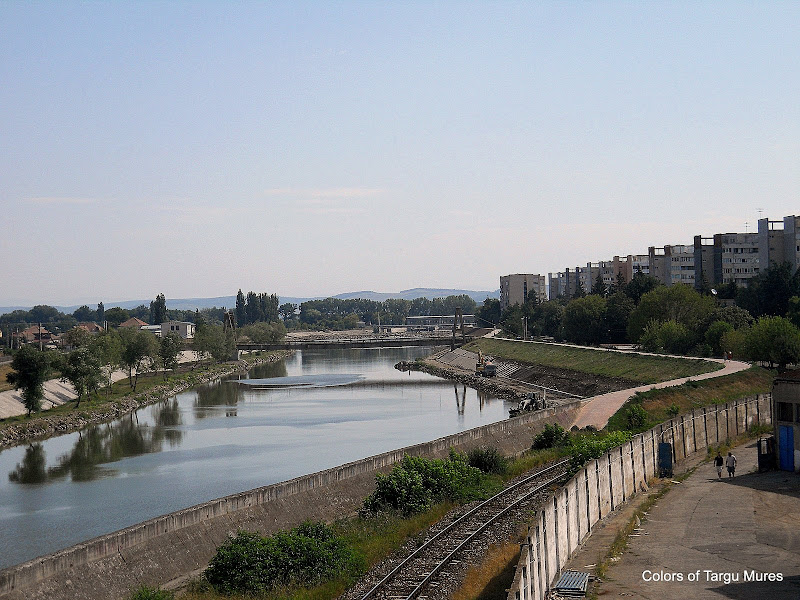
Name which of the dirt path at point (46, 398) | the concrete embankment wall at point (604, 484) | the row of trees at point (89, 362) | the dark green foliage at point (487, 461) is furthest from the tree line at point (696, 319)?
the dirt path at point (46, 398)

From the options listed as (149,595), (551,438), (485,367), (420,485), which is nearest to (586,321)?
(485,367)

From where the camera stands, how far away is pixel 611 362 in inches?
2864

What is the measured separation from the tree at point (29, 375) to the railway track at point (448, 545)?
129 ft

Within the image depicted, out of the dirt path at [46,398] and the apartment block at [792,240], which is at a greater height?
the apartment block at [792,240]

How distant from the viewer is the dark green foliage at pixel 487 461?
32719 millimetres

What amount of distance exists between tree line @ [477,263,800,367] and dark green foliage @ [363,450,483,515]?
117 feet

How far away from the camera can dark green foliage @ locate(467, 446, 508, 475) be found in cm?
3272

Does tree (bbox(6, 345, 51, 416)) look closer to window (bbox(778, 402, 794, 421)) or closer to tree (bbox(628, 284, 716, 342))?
window (bbox(778, 402, 794, 421))

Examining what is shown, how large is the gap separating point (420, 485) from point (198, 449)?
23.1 meters

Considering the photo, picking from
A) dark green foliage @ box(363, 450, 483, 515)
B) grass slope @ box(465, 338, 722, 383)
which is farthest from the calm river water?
grass slope @ box(465, 338, 722, 383)

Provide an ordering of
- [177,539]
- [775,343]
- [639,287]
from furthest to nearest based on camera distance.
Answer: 1. [639,287]
2. [775,343]
3. [177,539]

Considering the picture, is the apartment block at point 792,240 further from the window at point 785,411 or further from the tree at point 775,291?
the window at point 785,411

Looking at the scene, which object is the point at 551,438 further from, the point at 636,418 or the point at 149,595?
the point at 149,595

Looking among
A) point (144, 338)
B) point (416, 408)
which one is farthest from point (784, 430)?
point (144, 338)
